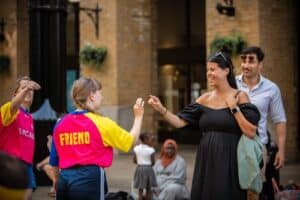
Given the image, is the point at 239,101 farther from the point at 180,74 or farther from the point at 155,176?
the point at 180,74

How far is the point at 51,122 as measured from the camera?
11.2m

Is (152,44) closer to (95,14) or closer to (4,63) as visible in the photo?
(95,14)

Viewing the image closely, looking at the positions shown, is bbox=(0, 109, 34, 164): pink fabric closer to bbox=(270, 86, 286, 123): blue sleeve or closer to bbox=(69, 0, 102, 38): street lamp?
bbox=(270, 86, 286, 123): blue sleeve

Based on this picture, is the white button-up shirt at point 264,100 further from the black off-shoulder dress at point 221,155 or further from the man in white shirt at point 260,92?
the black off-shoulder dress at point 221,155

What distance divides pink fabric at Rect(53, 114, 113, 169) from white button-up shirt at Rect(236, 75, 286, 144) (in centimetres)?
159

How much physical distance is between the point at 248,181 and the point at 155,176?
5493 mm

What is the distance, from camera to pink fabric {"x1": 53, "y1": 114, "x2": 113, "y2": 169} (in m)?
4.48

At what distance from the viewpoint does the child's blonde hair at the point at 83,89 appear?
4.52m

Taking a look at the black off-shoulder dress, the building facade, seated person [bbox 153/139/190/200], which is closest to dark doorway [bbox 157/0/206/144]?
the building facade

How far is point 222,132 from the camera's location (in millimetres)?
4648

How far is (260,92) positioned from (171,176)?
14.4 ft

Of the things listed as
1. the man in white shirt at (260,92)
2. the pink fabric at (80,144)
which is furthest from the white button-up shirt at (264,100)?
the pink fabric at (80,144)

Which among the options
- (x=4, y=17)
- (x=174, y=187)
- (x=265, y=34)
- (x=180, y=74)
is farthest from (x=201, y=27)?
(x=174, y=187)

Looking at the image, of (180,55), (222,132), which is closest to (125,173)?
(180,55)
